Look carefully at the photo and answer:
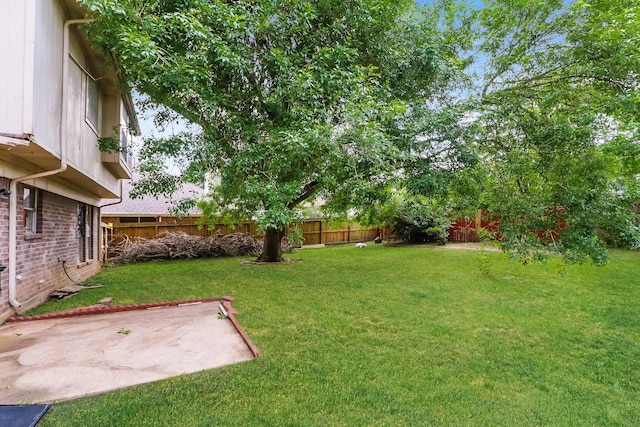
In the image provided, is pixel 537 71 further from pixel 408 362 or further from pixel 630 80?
pixel 408 362

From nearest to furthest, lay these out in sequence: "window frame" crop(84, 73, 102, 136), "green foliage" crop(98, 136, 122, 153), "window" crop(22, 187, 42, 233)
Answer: "window" crop(22, 187, 42, 233), "window frame" crop(84, 73, 102, 136), "green foliage" crop(98, 136, 122, 153)

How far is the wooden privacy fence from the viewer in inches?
540

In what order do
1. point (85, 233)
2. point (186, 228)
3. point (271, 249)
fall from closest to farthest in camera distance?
point (85, 233) < point (271, 249) < point (186, 228)

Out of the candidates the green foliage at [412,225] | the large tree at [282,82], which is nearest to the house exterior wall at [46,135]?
the large tree at [282,82]

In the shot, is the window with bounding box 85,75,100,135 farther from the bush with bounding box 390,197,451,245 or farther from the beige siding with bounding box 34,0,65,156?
the bush with bounding box 390,197,451,245

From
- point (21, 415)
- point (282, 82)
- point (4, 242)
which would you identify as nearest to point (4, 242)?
point (4, 242)

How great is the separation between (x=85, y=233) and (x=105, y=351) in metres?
7.08

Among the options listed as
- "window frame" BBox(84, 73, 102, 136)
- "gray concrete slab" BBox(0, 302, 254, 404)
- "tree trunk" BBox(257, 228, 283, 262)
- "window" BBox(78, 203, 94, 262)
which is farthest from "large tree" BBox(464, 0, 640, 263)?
"window" BBox(78, 203, 94, 262)

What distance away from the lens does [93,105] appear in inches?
302

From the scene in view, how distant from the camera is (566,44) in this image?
7527 millimetres

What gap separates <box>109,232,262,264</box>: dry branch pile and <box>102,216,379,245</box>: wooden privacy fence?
0.45m

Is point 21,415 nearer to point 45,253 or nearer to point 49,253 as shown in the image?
point 45,253

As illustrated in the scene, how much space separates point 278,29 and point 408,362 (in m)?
5.95

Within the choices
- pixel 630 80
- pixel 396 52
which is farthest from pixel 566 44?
pixel 396 52
